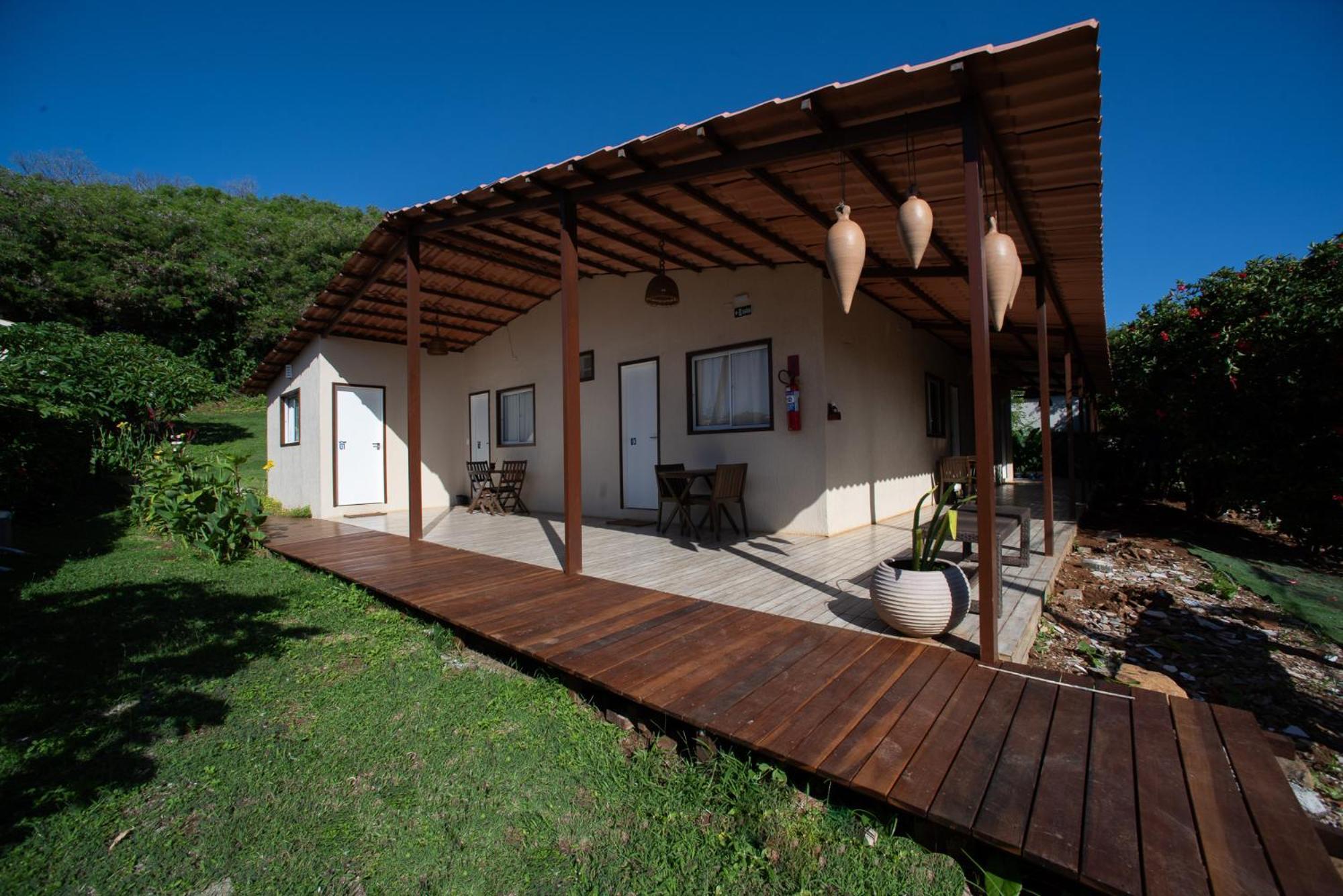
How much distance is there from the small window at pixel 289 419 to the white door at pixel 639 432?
5.78m

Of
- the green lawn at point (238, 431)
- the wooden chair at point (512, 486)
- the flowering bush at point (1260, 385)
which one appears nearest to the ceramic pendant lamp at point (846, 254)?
the flowering bush at point (1260, 385)

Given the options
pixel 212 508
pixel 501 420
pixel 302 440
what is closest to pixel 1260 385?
pixel 501 420

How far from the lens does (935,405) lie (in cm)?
978

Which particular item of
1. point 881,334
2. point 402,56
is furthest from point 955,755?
point 402,56

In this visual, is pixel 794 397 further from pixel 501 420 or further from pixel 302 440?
pixel 302 440

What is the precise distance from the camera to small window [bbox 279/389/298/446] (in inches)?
376

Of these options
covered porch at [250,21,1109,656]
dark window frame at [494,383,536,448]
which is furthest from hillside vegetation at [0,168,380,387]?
dark window frame at [494,383,536,448]

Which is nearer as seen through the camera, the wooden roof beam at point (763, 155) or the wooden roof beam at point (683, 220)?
the wooden roof beam at point (763, 155)

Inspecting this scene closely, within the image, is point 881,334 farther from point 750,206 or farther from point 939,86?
point 939,86

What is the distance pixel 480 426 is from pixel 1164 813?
9945mm

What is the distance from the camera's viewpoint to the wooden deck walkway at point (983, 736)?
1383 mm

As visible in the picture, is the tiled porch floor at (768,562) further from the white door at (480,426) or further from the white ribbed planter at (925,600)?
the white door at (480,426)

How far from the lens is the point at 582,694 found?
109 inches

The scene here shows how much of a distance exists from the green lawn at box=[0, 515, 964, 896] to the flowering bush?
23.4 ft
